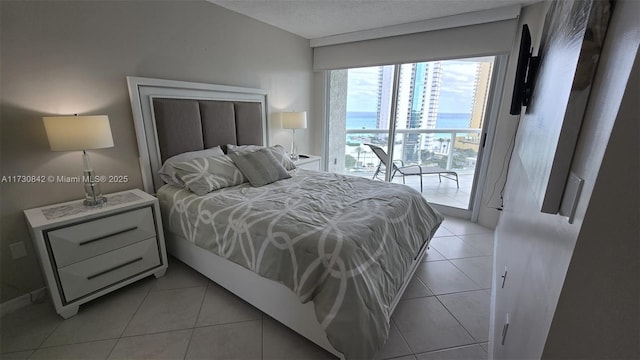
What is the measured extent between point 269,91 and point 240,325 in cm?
275

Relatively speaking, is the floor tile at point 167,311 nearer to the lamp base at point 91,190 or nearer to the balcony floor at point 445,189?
the lamp base at point 91,190

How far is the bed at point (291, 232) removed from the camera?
1.26 m

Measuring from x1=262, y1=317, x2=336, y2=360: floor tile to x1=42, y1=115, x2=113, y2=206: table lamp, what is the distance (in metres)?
1.50

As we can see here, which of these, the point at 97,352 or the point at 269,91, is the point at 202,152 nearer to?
the point at 269,91

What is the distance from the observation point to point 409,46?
315 cm

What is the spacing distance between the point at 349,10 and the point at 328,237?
8.31 ft

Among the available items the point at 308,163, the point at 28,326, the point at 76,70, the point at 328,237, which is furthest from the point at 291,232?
the point at 308,163

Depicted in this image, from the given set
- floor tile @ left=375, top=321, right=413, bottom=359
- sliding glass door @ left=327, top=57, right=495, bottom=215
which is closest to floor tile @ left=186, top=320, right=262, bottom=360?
floor tile @ left=375, top=321, right=413, bottom=359

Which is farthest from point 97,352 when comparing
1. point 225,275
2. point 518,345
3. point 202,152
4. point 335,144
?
point 335,144

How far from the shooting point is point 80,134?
1.63m

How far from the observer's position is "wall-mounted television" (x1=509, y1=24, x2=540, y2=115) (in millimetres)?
1488

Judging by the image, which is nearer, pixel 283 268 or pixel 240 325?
pixel 283 268

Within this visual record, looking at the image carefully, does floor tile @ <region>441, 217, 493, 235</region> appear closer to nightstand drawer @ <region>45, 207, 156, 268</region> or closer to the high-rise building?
the high-rise building

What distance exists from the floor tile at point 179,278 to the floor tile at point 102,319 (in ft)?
0.37
